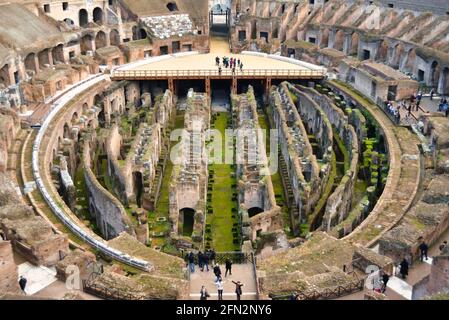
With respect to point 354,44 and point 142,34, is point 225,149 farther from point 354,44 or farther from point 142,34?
point 142,34

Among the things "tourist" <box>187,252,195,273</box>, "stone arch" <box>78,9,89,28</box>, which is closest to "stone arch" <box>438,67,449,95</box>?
"tourist" <box>187,252,195,273</box>

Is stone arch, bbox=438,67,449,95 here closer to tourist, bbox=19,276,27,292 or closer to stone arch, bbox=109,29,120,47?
stone arch, bbox=109,29,120,47

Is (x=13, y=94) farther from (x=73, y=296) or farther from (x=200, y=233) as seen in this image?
(x=73, y=296)

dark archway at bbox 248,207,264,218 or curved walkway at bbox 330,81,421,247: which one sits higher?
curved walkway at bbox 330,81,421,247

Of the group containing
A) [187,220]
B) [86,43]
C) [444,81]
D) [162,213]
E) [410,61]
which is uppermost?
[86,43]

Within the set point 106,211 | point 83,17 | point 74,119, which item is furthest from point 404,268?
point 83,17

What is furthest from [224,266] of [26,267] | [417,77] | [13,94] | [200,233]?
[417,77]

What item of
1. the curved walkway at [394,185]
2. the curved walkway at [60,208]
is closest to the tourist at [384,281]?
the curved walkway at [394,185]
